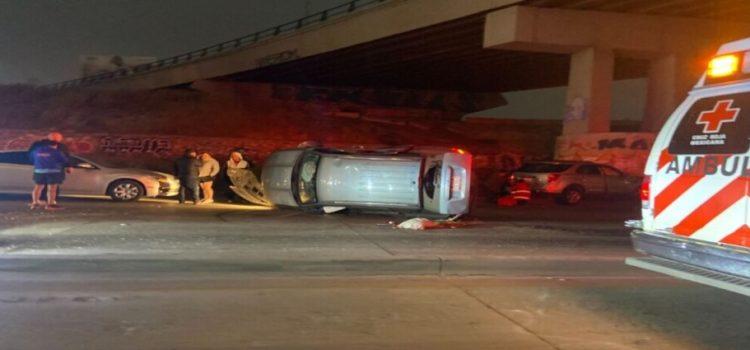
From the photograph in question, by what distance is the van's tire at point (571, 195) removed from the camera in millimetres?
20312

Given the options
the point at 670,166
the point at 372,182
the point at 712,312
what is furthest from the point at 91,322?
the point at 372,182

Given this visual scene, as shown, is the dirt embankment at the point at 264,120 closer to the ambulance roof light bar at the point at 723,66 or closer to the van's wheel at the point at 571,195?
the van's wheel at the point at 571,195

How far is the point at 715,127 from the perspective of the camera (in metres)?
5.77

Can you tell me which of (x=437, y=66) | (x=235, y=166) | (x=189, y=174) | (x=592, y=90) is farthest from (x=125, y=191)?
(x=437, y=66)

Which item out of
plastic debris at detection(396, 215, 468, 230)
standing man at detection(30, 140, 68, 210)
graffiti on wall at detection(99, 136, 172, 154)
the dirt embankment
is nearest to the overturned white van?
plastic debris at detection(396, 215, 468, 230)

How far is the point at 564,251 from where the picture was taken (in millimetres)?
9906

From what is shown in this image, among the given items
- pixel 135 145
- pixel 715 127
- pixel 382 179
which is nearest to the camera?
pixel 715 127

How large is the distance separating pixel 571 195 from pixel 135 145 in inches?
767

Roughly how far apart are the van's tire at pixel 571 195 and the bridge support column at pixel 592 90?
7615 millimetres

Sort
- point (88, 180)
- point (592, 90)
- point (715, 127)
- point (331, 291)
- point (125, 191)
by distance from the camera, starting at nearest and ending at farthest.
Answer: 1. point (715, 127)
2. point (331, 291)
3. point (88, 180)
4. point (125, 191)
5. point (592, 90)

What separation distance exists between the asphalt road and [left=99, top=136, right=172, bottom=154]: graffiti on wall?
18628mm

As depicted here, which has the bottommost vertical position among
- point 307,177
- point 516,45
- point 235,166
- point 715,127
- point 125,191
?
point 125,191

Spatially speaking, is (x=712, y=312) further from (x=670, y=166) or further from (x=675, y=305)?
(x=670, y=166)

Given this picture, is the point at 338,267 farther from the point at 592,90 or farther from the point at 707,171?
the point at 592,90
